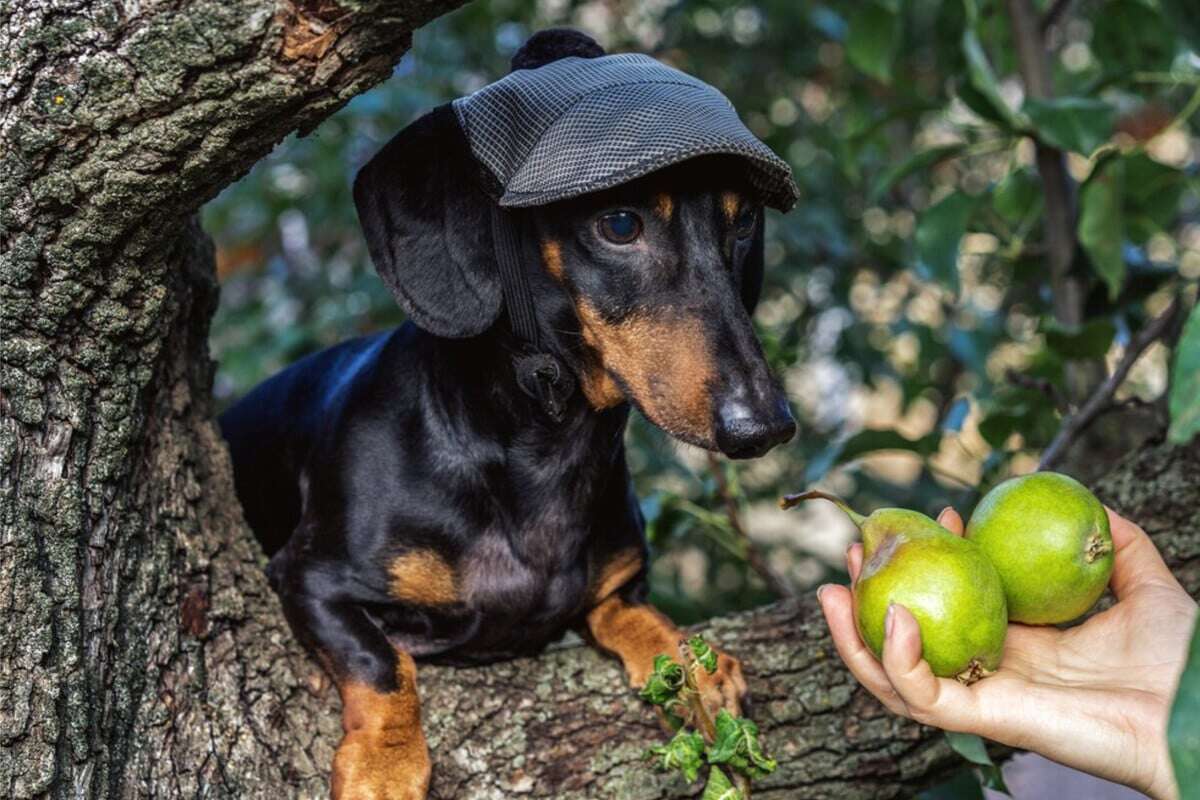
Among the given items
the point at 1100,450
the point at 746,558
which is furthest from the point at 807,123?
the point at 746,558

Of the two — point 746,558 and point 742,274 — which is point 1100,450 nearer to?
point 746,558

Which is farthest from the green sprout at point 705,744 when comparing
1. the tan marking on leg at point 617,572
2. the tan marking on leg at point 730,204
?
the tan marking on leg at point 730,204

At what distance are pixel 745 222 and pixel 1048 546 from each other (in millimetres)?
647

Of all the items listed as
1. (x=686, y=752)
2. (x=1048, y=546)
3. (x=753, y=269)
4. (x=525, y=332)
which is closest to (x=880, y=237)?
(x=753, y=269)

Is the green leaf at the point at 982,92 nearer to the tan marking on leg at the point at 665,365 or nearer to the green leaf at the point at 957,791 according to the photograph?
the tan marking on leg at the point at 665,365

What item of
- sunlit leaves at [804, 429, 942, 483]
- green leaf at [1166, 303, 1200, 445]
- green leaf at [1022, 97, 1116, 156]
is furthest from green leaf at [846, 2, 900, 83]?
green leaf at [1166, 303, 1200, 445]

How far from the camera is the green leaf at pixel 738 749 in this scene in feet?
5.26

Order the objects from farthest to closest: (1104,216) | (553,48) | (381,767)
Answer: (1104,216), (553,48), (381,767)

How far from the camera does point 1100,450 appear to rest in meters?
2.85

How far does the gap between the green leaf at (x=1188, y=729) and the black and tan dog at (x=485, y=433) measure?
0.79 m

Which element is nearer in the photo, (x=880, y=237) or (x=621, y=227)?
(x=621, y=227)

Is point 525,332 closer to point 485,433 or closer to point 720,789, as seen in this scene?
point 485,433

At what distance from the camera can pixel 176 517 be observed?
1.88 meters

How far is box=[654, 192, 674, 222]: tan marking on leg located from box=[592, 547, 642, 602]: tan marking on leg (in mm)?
682
